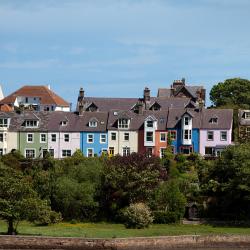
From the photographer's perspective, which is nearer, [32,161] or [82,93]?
[32,161]

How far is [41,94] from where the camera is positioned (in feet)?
413

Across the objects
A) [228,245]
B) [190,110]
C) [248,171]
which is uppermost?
[190,110]

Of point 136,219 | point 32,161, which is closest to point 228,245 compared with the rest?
point 136,219

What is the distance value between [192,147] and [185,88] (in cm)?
2619

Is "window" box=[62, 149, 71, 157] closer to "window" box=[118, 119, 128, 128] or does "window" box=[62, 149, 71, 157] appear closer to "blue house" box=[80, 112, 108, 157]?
"blue house" box=[80, 112, 108, 157]

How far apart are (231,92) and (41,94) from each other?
1299 inches

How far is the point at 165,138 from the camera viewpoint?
8806 centimetres

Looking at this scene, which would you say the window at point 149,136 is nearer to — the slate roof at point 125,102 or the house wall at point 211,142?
the house wall at point 211,142

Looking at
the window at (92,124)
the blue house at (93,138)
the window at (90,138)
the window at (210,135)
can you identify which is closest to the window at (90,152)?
the blue house at (93,138)

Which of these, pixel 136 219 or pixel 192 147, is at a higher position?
pixel 192 147

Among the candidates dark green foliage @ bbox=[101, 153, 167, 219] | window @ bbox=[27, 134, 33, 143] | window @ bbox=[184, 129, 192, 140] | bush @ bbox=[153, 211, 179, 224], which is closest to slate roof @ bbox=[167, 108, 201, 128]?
window @ bbox=[184, 129, 192, 140]

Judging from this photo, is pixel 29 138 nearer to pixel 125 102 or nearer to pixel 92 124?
pixel 92 124

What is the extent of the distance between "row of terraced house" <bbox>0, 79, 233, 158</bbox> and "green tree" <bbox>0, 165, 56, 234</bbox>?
102ft

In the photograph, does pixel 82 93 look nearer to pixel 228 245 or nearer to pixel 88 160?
pixel 88 160
